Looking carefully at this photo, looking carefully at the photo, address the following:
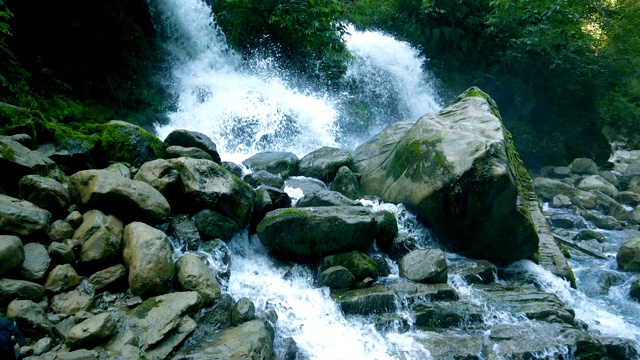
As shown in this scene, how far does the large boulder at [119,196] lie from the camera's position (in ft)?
19.7

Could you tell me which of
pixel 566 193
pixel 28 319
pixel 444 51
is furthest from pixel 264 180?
pixel 444 51

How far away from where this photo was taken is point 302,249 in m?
7.38

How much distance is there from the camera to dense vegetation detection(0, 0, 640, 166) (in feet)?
37.6

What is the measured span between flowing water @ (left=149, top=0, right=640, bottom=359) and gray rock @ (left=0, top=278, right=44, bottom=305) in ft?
7.61

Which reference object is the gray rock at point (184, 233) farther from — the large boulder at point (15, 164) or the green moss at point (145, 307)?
the large boulder at point (15, 164)

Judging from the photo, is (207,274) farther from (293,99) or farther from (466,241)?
(293,99)

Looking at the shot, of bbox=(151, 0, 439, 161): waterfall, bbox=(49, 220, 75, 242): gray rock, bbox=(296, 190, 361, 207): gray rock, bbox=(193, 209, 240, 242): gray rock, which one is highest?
bbox=(151, 0, 439, 161): waterfall

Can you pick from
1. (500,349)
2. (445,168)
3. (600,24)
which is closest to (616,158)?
(600,24)

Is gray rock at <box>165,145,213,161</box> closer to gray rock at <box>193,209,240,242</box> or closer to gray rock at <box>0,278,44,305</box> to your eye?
gray rock at <box>193,209,240,242</box>

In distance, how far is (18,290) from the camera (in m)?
4.70

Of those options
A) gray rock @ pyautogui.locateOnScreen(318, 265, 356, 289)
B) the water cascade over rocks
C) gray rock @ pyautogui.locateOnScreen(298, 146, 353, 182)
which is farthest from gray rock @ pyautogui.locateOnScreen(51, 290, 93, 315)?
gray rock @ pyautogui.locateOnScreen(298, 146, 353, 182)

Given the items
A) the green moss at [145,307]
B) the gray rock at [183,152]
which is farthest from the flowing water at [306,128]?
the gray rock at [183,152]

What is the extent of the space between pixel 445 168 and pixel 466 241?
154cm

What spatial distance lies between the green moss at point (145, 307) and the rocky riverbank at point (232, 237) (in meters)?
0.02
